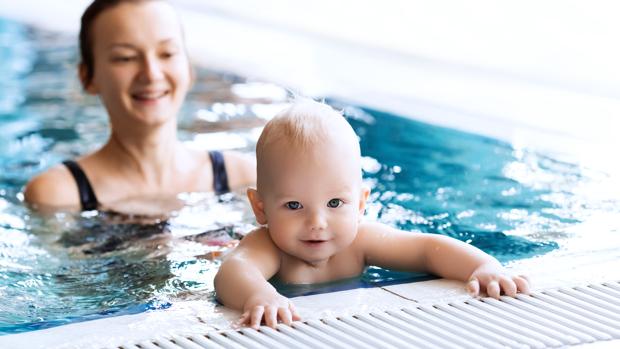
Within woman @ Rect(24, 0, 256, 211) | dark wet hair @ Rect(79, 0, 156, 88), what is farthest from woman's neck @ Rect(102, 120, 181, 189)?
dark wet hair @ Rect(79, 0, 156, 88)

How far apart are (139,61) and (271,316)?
192 centimetres

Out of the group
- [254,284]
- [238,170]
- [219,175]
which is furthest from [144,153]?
[254,284]

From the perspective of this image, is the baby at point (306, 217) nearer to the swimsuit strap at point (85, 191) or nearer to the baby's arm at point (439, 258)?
the baby's arm at point (439, 258)

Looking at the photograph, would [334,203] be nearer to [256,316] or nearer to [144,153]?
[256,316]

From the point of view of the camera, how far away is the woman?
4273 millimetres

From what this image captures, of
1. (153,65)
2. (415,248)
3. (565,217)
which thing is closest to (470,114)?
(565,217)

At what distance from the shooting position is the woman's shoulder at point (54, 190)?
14.1 ft

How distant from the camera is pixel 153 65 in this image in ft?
14.0

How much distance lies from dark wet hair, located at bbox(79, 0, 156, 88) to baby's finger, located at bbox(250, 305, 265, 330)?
2059mm

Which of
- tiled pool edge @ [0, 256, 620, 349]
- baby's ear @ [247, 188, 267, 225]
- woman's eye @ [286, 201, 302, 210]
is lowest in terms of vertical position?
tiled pool edge @ [0, 256, 620, 349]

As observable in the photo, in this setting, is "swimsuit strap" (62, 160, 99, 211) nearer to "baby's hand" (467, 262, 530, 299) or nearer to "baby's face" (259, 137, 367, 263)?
"baby's face" (259, 137, 367, 263)

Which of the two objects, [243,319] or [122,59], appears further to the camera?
[122,59]

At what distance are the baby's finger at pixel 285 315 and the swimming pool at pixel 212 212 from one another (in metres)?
0.35

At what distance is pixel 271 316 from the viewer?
8.80 feet
